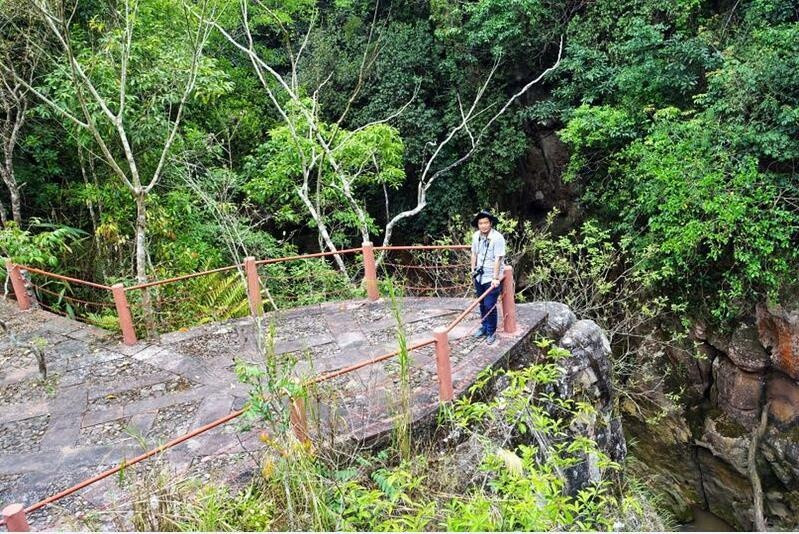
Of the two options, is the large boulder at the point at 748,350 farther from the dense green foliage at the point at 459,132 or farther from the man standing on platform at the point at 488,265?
the man standing on platform at the point at 488,265

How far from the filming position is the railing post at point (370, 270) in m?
6.31

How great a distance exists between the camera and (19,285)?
6996 millimetres

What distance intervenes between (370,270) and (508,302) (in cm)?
189

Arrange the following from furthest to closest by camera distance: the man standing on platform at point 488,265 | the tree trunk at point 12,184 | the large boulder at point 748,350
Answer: the large boulder at point 748,350
the tree trunk at point 12,184
the man standing on platform at point 488,265

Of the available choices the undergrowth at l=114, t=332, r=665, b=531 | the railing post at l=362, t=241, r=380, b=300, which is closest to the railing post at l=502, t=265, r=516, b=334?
the undergrowth at l=114, t=332, r=665, b=531

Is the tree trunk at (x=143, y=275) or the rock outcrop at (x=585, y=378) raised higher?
the tree trunk at (x=143, y=275)

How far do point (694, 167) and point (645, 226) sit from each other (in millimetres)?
1393

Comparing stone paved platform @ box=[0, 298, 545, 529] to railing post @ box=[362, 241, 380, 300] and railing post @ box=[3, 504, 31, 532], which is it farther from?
railing post @ box=[3, 504, 31, 532]

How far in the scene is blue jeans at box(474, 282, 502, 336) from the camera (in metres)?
5.03

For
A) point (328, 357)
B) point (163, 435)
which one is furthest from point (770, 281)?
point (163, 435)

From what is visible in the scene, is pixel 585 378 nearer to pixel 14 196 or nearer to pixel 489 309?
pixel 489 309

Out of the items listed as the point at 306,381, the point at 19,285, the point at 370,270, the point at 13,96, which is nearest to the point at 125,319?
the point at 19,285

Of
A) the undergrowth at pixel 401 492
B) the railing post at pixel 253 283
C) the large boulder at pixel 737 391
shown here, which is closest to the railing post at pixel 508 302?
the undergrowth at pixel 401 492

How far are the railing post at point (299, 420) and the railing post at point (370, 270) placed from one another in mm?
3049
